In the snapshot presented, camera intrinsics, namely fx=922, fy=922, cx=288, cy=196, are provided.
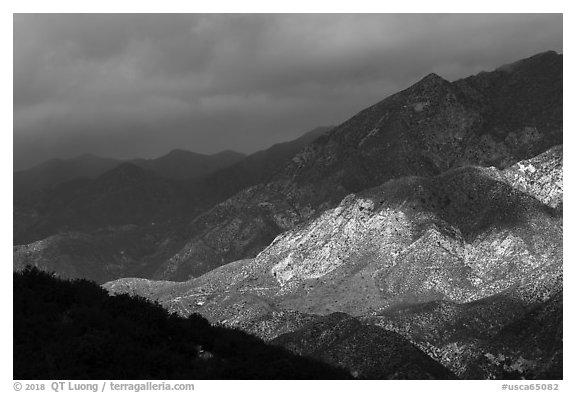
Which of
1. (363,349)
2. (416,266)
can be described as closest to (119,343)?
(363,349)

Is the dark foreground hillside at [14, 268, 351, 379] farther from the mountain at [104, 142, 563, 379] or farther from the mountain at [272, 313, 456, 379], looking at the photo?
the mountain at [104, 142, 563, 379]

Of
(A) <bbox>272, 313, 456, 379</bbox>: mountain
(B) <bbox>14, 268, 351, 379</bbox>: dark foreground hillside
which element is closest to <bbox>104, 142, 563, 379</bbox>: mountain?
(A) <bbox>272, 313, 456, 379</bbox>: mountain

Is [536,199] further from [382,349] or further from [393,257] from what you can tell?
[382,349]

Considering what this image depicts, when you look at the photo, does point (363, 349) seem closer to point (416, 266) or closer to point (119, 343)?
point (119, 343)

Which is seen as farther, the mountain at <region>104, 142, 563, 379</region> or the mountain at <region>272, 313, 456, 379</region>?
the mountain at <region>104, 142, 563, 379</region>

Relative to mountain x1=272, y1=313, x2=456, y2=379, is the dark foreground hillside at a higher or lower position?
higher

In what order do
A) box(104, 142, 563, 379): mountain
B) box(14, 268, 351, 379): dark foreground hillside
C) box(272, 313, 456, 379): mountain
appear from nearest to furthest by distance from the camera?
box(14, 268, 351, 379): dark foreground hillside
box(272, 313, 456, 379): mountain
box(104, 142, 563, 379): mountain
